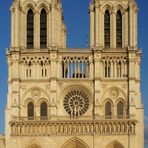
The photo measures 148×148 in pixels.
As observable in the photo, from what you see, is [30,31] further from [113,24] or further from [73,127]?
[73,127]

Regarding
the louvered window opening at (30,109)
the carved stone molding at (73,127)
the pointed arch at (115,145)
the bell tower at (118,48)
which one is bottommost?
the pointed arch at (115,145)

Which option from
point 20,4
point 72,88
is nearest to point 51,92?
point 72,88

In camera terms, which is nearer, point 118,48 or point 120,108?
point 120,108

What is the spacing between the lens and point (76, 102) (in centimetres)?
Result: 5881

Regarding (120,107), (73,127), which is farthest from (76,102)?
(120,107)

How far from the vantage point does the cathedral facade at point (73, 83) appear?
2239 inches

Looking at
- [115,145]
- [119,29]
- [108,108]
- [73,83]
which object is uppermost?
[119,29]

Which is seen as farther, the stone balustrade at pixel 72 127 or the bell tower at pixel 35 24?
the bell tower at pixel 35 24

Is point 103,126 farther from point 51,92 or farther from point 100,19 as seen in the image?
point 100,19

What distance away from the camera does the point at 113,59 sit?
58688 mm

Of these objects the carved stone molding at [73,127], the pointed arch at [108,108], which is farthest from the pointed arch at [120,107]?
the carved stone molding at [73,127]

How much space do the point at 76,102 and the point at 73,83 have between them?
2041 mm

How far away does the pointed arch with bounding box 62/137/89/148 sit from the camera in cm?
5694

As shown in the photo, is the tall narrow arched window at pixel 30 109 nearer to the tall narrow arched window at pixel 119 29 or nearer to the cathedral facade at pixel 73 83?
the cathedral facade at pixel 73 83
